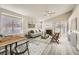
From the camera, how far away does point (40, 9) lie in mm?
2498

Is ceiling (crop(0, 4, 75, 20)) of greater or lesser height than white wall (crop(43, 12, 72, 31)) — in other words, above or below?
above

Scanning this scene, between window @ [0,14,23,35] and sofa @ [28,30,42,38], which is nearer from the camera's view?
window @ [0,14,23,35]

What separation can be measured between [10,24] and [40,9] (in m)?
0.84

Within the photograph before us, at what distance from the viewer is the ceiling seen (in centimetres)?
243

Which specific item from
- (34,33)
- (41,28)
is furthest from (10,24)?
(41,28)

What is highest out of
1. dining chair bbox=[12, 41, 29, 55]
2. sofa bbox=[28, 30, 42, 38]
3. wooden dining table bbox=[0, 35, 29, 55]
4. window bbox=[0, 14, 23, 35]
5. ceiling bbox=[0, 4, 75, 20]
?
ceiling bbox=[0, 4, 75, 20]

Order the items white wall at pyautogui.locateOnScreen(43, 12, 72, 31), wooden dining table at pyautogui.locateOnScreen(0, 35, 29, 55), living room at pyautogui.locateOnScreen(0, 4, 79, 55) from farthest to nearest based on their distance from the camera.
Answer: white wall at pyautogui.locateOnScreen(43, 12, 72, 31) < living room at pyautogui.locateOnScreen(0, 4, 79, 55) < wooden dining table at pyautogui.locateOnScreen(0, 35, 29, 55)

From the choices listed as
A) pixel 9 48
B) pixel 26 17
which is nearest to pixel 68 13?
pixel 26 17

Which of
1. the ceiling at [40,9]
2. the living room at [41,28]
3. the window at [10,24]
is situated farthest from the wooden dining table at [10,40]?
the ceiling at [40,9]

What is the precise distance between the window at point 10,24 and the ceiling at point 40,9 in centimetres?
22

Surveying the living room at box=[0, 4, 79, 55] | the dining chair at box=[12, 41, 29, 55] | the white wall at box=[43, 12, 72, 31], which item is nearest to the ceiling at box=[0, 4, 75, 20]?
the living room at box=[0, 4, 79, 55]

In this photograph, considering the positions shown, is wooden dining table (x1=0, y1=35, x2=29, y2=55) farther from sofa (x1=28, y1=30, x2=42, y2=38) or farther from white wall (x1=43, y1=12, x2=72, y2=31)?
white wall (x1=43, y1=12, x2=72, y2=31)

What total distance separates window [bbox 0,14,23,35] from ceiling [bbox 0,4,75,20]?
8.6 inches
